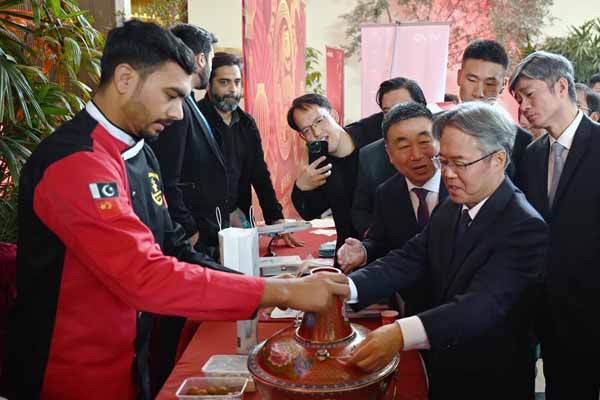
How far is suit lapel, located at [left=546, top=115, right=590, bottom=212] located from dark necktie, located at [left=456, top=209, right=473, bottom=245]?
2.33 feet

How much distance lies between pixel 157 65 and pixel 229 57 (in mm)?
2146

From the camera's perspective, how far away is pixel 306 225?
2959mm

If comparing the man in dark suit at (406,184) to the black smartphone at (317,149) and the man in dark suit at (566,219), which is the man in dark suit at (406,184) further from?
the black smartphone at (317,149)

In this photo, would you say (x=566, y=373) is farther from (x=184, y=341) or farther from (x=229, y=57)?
(x=229, y=57)

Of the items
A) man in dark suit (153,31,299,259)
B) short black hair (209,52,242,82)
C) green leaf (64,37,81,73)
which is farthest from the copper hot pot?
short black hair (209,52,242,82)

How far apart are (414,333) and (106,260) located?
81 cm

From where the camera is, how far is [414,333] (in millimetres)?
1610

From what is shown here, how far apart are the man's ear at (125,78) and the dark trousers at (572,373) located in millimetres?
1868

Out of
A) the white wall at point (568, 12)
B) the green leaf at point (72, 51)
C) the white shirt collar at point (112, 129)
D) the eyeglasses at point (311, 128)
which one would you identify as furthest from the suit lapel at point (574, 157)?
the white wall at point (568, 12)

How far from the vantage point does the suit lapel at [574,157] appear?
2311mm

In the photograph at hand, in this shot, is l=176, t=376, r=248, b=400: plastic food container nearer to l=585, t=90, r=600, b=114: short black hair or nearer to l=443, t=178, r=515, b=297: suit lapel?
l=443, t=178, r=515, b=297: suit lapel

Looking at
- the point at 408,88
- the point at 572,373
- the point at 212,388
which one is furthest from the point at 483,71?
the point at 212,388

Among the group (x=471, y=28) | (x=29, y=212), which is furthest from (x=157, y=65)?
(x=471, y=28)

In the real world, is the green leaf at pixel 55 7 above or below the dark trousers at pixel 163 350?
above
